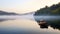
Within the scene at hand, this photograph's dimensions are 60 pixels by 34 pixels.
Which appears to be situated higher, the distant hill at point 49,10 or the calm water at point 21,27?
the distant hill at point 49,10

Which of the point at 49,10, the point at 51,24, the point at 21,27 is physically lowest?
the point at 21,27

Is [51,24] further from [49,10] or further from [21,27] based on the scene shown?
[21,27]

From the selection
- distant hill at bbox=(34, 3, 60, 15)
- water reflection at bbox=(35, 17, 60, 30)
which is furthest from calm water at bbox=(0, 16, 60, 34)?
distant hill at bbox=(34, 3, 60, 15)

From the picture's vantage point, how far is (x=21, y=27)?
258cm

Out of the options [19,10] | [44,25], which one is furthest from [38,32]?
[19,10]

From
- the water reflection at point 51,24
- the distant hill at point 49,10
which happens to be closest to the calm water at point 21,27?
the water reflection at point 51,24

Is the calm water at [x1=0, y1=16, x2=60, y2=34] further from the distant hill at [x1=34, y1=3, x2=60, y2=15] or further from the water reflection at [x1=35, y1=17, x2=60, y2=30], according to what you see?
the distant hill at [x1=34, y1=3, x2=60, y2=15]

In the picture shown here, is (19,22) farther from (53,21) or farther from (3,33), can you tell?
(53,21)

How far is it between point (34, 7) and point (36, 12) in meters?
0.12

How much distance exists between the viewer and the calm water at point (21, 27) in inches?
93.9

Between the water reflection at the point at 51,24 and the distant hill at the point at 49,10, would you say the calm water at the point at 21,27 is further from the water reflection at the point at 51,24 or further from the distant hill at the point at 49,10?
the distant hill at the point at 49,10

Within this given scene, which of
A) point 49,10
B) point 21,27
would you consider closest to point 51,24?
point 49,10

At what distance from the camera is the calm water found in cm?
239

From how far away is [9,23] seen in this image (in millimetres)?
2740
